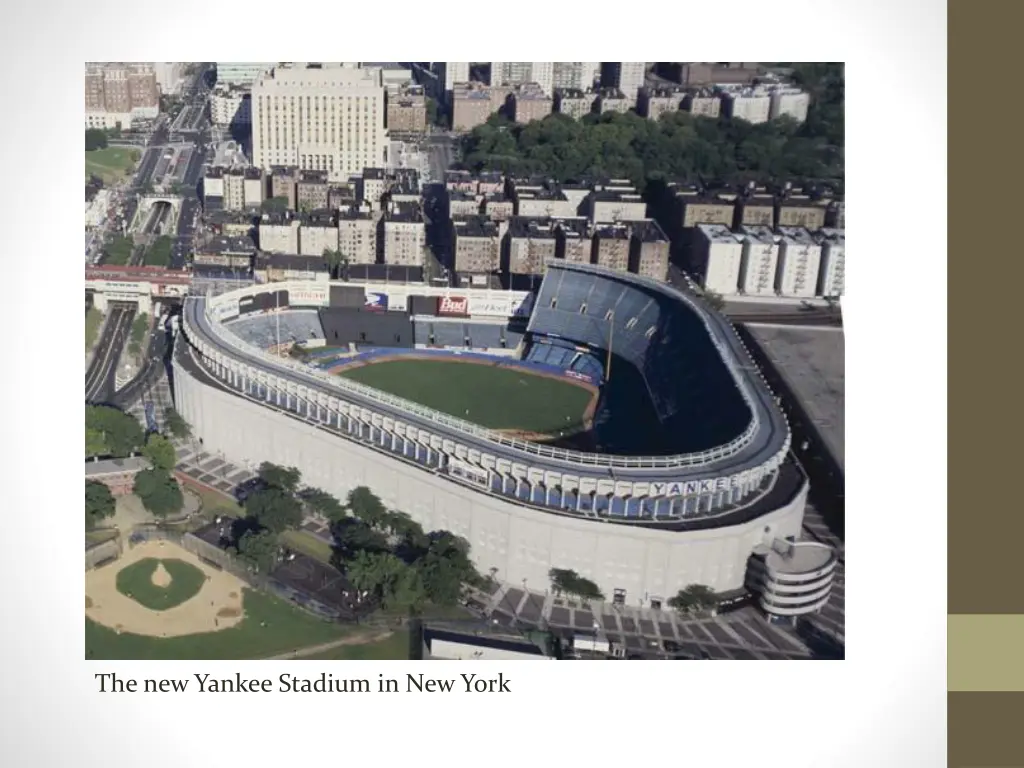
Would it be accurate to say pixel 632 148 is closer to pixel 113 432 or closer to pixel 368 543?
pixel 113 432

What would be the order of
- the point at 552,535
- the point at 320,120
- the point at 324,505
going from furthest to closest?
the point at 320,120
the point at 324,505
the point at 552,535

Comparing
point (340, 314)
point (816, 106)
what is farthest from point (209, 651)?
point (816, 106)

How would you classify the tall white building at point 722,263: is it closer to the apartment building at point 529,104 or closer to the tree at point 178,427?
the apartment building at point 529,104

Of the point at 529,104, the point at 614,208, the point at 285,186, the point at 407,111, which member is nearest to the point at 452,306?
the point at 614,208

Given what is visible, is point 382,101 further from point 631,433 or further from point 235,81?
point 631,433

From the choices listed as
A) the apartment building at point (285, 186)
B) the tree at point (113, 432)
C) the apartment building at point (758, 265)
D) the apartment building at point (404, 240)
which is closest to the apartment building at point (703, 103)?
the apartment building at point (758, 265)
